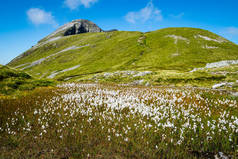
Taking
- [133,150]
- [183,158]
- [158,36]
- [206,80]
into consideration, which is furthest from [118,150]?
[158,36]

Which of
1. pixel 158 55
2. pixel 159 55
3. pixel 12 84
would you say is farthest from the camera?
pixel 158 55

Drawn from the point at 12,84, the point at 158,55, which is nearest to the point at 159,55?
the point at 158,55

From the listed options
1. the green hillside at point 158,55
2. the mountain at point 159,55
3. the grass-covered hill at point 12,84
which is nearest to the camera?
the grass-covered hill at point 12,84

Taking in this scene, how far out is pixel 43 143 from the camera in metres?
5.14

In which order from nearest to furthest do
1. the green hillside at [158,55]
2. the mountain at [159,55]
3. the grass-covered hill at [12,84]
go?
the grass-covered hill at [12,84] < the mountain at [159,55] < the green hillside at [158,55]

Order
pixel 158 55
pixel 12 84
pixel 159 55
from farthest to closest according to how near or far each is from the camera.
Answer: pixel 158 55 → pixel 159 55 → pixel 12 84

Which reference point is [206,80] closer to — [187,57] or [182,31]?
[187,57]

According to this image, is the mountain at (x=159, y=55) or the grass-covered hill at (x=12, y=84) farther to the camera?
the mountain at (x=159, y=55)

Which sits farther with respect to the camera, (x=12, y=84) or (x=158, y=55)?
(x=158, y=55)

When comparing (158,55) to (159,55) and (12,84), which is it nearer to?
(159,55)

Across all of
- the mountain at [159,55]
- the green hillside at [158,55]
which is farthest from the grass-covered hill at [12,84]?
the mountain at [159,55]

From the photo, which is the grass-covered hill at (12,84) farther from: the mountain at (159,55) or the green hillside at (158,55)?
the mountain at (159,55)

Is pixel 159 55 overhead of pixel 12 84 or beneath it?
overhead

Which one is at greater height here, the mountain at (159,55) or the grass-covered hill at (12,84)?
the mountain at (159,55)
